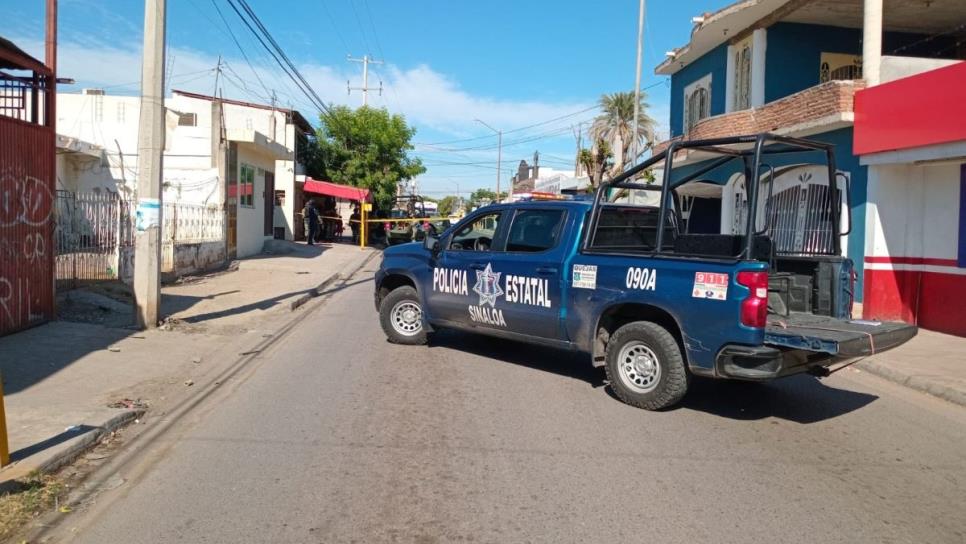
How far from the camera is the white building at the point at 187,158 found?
2069 cm

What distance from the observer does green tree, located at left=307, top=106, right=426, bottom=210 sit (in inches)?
1372

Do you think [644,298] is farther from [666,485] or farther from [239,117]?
[239,117]

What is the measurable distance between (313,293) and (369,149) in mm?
20465

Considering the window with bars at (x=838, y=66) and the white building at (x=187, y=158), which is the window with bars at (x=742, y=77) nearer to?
the window with bars at (x=838, y=66)

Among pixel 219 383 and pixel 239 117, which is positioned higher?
pixel 239 117

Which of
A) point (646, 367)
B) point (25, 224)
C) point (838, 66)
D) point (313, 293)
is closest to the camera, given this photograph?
point (646, 367)

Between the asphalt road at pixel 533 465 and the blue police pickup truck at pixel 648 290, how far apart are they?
56cm

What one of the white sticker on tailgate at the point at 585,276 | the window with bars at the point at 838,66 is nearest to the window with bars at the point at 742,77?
the window with bars at the point at 838,66

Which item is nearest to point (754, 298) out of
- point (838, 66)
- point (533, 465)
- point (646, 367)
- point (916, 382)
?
point (646, 367)

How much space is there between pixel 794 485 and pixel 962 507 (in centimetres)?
98

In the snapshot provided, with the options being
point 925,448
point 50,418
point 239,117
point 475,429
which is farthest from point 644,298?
point 239,117

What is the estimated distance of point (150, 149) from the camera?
1002cm

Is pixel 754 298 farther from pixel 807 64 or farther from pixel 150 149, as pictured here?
pixel 807 64

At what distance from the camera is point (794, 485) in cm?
497
